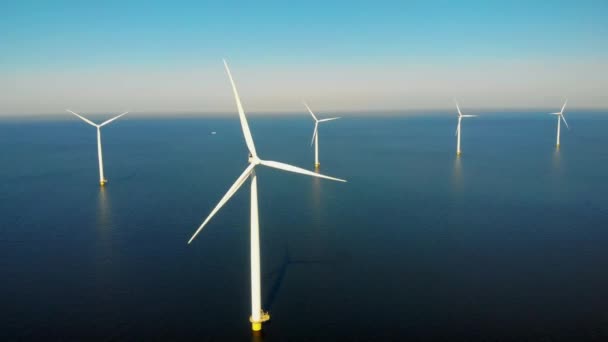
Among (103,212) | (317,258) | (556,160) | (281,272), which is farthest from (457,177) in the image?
(103,212)

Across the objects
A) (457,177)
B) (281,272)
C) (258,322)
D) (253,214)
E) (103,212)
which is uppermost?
(253,214)

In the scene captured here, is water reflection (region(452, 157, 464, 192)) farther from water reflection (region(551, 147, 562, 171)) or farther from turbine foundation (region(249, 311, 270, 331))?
turbine foundation (region(249, 311, 270, 331))

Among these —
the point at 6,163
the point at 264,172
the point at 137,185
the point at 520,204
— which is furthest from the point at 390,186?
A: the point at 6,163

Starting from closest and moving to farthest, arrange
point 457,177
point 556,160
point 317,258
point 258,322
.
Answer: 1. point 258,322
2. point 317,258
3. point 457,177
4. point 556,160

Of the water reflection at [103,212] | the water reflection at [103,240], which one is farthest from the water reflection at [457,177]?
the water reflection at [103,212]

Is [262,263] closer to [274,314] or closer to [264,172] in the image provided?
[274,314]

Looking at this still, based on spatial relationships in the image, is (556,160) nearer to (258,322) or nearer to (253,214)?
(258,322)

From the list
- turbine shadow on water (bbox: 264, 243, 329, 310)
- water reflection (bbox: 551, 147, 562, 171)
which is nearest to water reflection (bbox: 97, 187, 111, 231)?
turbine shadow on water (bbox: 264, 243, 329, 310)

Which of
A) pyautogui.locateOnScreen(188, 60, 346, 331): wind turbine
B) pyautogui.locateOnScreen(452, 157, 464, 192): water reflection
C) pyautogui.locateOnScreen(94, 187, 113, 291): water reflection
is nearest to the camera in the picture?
pyautogui.locateOnScreen(188, 60, 346, 331): wind turbine
